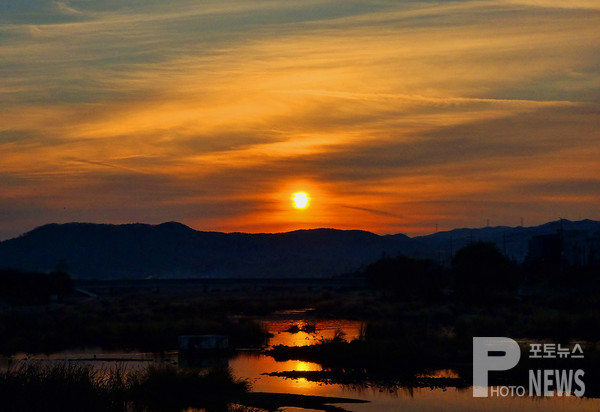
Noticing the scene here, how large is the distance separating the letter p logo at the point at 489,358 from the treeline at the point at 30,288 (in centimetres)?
8761

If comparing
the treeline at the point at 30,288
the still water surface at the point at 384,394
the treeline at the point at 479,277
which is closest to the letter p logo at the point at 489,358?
the still water surface at the point at 384,394

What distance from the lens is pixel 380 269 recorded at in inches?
4857

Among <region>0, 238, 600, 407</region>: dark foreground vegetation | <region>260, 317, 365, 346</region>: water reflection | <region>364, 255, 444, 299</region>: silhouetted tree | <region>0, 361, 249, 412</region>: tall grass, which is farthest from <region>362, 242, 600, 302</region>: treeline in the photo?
<region>0, 361, 249, 412</region>: tall grass

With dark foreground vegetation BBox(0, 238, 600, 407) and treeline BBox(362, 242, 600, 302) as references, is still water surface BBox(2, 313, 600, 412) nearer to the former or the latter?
dark foreground vegetation BBox(0, 238, 600, 407)

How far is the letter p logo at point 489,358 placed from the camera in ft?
103

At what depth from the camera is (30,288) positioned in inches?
4783

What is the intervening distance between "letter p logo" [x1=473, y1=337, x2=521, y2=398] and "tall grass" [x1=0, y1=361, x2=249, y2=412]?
27.0 ft

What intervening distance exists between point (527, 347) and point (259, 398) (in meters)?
13.7

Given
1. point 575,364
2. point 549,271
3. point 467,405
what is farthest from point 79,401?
point 549,271

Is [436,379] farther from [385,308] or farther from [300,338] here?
[385,308]

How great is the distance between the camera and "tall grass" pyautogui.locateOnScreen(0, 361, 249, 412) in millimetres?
19078

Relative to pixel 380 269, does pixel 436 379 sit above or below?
below

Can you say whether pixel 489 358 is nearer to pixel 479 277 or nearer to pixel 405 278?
pixel 479 277

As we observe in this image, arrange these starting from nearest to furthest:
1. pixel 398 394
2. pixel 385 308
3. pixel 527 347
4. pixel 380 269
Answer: pixel 398 394, pixel 527 347, pixel 385 308, pixel 380 269
